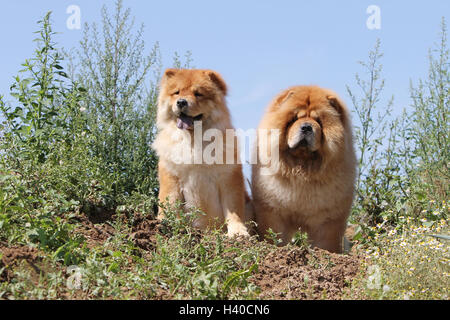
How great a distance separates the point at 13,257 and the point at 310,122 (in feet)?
7.80

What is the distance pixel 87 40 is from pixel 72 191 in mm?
2462

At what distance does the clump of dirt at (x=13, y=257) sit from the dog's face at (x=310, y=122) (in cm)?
215

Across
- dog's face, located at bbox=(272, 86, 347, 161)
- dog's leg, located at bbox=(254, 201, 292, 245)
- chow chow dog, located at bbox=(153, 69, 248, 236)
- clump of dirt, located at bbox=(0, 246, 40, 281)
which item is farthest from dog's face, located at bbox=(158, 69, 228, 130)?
clump of dirt, located at bbox=(0, 246, 40, 281)

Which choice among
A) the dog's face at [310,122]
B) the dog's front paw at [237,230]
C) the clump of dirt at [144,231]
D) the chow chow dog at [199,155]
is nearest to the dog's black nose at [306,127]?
the dog's face at [310,122]

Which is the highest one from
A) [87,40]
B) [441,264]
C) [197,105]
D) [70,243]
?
[87,40]

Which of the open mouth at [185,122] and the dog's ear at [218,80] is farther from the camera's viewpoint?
the dog's ear at [218,80]

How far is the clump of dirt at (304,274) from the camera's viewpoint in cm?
319

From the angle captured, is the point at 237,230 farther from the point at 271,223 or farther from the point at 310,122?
the point at 310,122

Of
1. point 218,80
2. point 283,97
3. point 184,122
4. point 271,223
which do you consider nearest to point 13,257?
point 184,122

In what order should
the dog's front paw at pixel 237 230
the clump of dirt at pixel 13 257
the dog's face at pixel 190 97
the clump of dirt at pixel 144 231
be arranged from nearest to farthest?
the clump of dirt at pixel 13 257, the clump of dirt at pixel 144 231, the dog's front paw at pixel 237 230, the dog's face at pixel 190 97

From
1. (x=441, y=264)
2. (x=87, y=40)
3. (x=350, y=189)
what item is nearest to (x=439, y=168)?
(x=350, y=189)

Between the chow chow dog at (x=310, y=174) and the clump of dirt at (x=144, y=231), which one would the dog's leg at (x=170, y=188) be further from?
the chow chow dog at (x=310, y=174)
